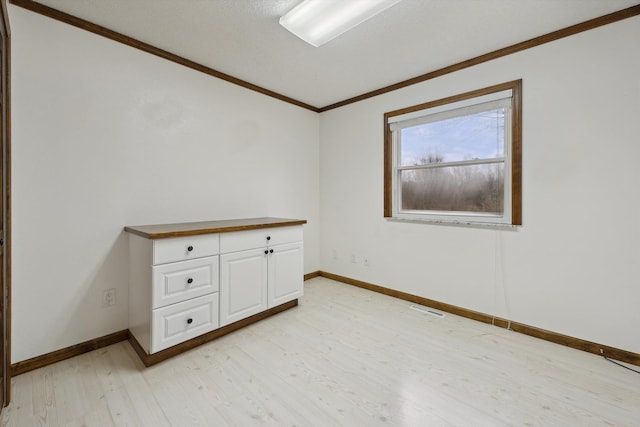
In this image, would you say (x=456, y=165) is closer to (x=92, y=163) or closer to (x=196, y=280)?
(x=196, y=280)

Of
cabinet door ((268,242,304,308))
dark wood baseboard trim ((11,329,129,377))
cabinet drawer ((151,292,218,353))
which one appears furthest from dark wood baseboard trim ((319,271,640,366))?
dark wood baseboard trim ((11,329,129,377))

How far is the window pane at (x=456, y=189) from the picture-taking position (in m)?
2.45

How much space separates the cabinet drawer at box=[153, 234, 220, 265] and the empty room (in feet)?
0.04

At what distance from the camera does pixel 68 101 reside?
1.88m

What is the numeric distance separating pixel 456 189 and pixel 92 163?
10.2 ft

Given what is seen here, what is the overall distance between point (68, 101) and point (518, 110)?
340 centimetres

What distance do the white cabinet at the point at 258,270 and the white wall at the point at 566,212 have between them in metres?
1.35

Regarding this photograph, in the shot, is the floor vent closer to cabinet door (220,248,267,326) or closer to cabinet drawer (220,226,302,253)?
cabinet drawer (220,226,302,253)

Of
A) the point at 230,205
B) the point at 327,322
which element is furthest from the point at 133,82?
the point at 327,322

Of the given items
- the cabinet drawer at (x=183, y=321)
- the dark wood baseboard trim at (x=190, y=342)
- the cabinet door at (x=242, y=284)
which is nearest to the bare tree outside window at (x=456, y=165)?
the cabinet door at (x=242, y=284)

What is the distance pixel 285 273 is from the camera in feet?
8.73

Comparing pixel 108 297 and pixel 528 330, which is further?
pixel 528 330

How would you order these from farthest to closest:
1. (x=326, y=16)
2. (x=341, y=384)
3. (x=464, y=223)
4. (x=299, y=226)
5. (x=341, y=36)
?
(x=299, y=226) < (x=464, y=223) < (x=341, y=36) < (x=326, y=16) < (x=341, y=384)

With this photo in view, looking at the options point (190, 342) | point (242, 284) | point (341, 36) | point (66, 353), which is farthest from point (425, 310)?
point (66, 353)
